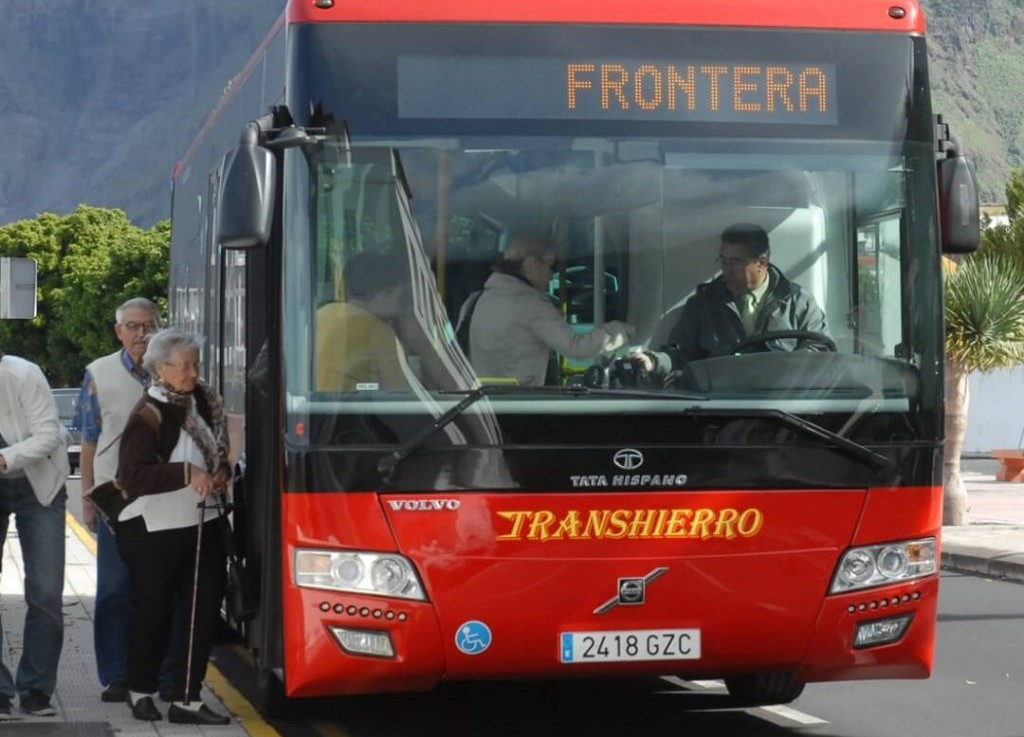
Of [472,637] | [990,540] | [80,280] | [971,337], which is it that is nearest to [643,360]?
[472,637]

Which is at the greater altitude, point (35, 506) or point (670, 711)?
point (35, 506)

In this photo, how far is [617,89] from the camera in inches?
277

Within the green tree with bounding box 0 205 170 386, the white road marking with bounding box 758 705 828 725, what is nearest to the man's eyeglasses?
the white road marking with bounding box 758 705 828 725

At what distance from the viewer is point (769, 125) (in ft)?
23.3

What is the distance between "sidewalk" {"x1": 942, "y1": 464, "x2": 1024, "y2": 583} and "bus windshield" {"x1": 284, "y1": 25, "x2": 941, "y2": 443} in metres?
10.3

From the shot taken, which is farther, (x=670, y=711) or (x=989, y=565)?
(x=989, y=565)

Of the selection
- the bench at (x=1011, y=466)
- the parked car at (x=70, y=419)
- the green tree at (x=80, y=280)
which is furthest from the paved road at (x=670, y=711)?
the green tree at (x=80, y=280)

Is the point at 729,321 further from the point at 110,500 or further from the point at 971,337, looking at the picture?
the point at 971,337

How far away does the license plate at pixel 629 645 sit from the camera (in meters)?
6.92

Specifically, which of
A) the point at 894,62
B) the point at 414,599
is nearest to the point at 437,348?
the point at 414,599

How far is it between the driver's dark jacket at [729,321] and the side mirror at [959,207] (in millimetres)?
602

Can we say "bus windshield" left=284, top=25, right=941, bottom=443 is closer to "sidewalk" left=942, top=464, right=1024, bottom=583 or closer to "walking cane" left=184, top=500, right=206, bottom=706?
"walking cane" left=184, top=500, right=206, bottom=706

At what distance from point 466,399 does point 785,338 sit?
1187 mm

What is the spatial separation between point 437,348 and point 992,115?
155 m
